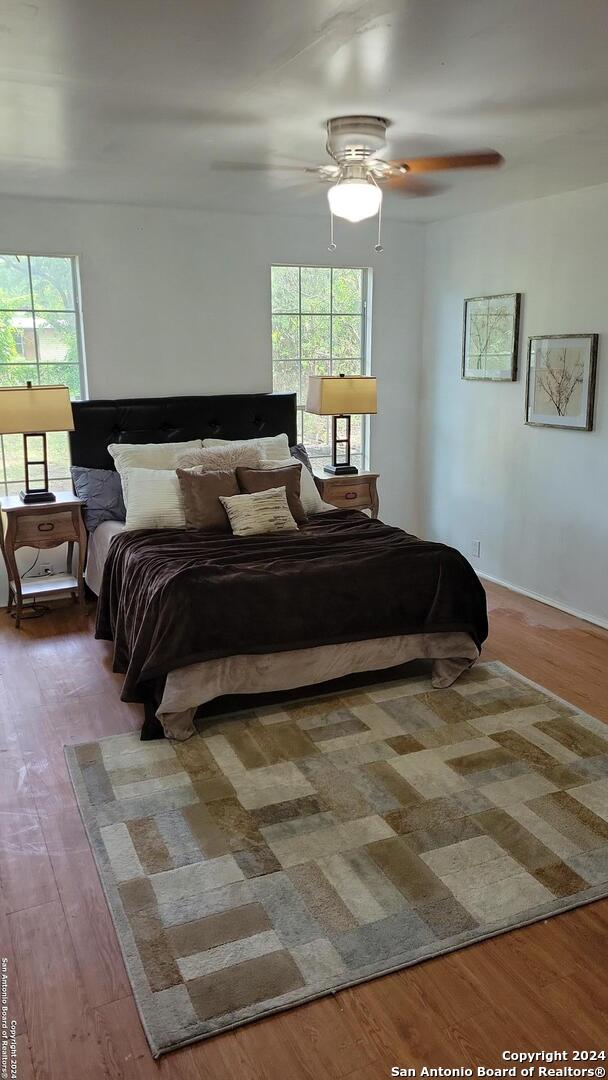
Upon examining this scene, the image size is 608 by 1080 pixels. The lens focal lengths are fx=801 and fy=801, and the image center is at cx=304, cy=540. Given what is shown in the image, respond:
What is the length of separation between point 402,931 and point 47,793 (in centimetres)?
147

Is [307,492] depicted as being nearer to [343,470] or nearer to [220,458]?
[220,458]

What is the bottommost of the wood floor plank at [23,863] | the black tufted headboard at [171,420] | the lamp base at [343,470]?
the wood floor plank at [23,863]

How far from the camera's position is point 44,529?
4.77 m

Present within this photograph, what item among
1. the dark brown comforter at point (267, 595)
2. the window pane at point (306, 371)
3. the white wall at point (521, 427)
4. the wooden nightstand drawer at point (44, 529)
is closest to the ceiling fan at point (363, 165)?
the white wall at point (521, 427)

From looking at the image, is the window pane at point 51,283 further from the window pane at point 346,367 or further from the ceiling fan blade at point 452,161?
the ceiling fan blade at point 452,161

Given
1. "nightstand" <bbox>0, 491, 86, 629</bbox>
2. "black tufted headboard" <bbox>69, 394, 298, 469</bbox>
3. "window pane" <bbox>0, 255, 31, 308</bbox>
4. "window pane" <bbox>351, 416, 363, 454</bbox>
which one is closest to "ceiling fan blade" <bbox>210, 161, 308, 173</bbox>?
"window pane" <bbox>0, 255, 31, 308</bbox>

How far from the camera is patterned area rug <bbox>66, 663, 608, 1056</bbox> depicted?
2209mm

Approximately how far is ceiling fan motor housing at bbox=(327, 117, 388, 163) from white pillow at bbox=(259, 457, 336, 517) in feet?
6.26

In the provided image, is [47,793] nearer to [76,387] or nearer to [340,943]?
[340,943]

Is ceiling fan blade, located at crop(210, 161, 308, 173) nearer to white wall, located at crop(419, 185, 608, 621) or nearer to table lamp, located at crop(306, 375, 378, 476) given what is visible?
table lamp, located at crop(306, 375, 378, 476)

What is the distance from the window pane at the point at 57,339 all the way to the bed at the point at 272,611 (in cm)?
140

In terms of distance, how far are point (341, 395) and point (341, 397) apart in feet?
0.04

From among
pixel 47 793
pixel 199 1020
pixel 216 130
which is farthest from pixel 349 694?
pixel 216 130

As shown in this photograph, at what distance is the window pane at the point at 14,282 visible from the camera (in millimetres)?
4984
